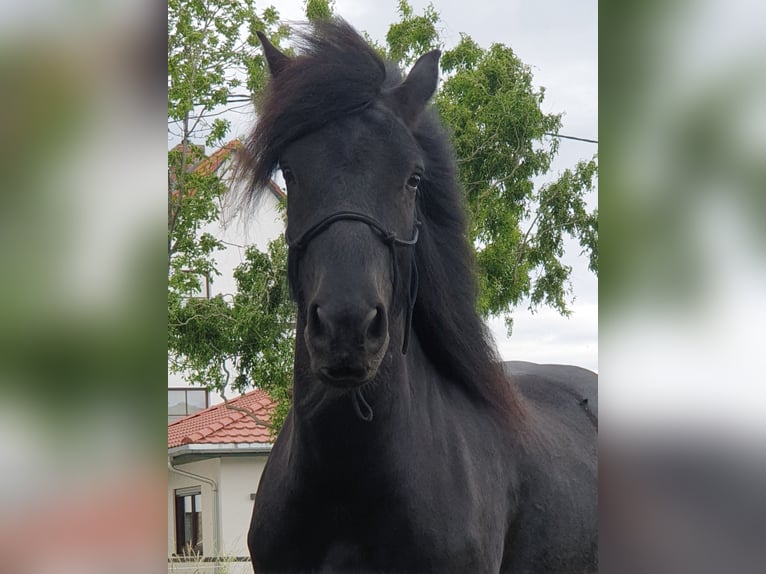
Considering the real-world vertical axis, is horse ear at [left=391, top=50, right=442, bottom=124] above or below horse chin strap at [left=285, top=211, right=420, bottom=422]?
above

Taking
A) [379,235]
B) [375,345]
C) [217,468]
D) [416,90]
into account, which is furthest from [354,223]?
[217,468]

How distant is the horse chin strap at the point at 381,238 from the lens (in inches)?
103

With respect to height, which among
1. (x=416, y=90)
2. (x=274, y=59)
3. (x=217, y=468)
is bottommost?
(x=217, y=468)

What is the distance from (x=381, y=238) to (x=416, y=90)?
2.31 ft

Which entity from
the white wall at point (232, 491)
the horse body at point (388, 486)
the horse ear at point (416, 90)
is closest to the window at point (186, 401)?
the white wall at point (232, 491)

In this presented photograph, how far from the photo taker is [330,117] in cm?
285

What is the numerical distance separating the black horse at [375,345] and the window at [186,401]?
21195 millimetres

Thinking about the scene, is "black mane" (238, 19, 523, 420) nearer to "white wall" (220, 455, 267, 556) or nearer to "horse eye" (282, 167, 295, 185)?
"horse eye" (282, 167, 295, 185)

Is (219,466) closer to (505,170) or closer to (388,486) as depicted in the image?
(505,170)

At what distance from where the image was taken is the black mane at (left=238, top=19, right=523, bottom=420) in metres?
2.90

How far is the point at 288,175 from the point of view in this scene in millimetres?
2893

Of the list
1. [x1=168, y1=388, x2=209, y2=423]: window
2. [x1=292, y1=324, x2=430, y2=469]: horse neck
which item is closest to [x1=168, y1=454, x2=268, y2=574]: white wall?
[x1=168, y1=388, x2=209, y2=423]: window
